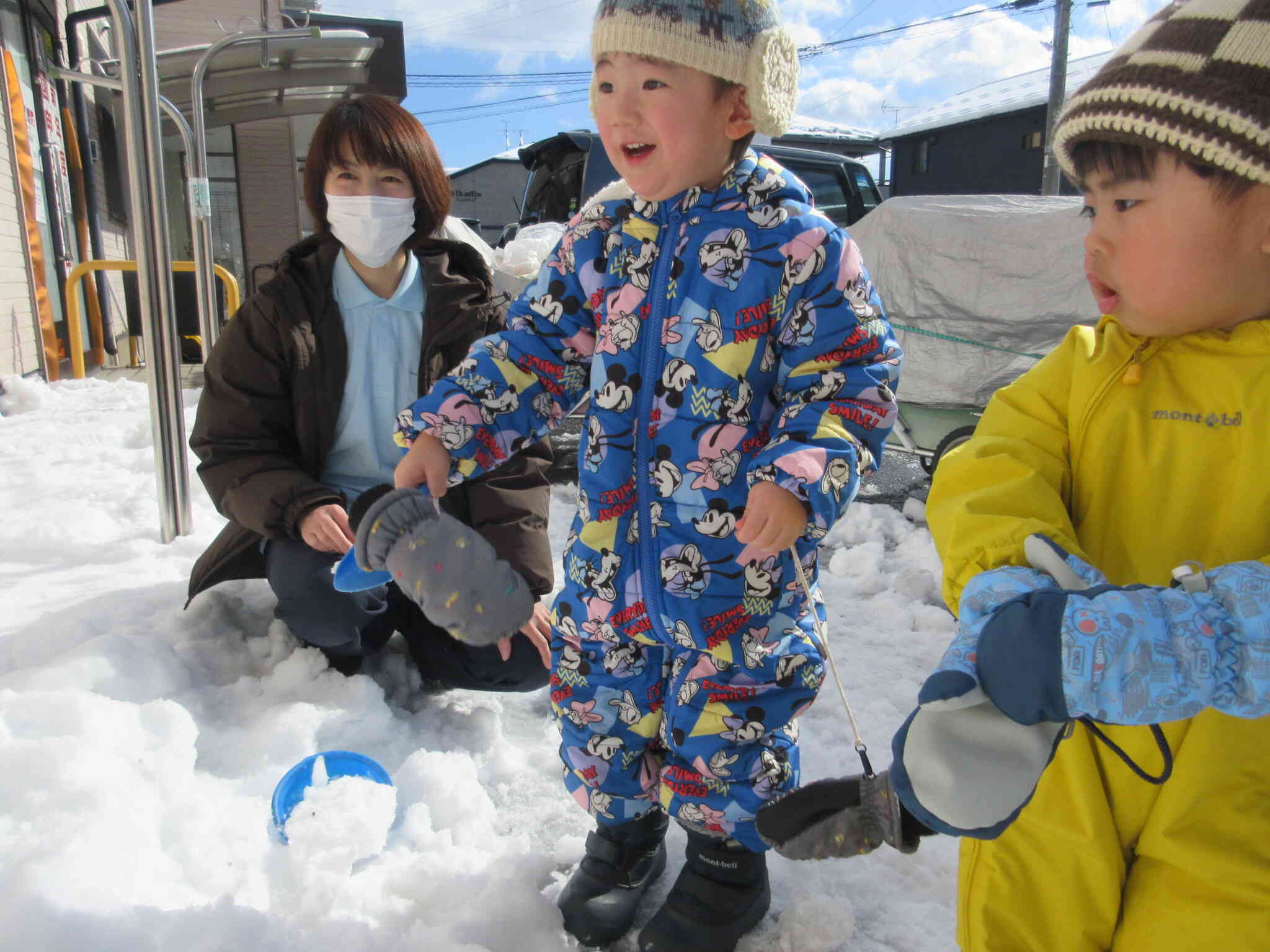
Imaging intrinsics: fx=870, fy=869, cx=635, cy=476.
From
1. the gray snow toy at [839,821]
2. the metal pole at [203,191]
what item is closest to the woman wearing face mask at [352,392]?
the gray snow toy at [839,821]

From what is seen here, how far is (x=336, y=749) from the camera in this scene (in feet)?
6.12

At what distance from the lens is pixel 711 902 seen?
1.44m

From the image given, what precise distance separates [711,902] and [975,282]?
3.79 m

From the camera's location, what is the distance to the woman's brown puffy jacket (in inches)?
81.4

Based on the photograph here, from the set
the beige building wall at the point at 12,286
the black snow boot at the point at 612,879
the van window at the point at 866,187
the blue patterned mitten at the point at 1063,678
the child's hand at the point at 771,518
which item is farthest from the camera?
the van window at the point at 866,187

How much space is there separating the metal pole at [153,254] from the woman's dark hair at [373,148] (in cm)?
103

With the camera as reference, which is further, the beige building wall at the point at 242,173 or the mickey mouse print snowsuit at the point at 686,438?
the beige building wall at the point at 242,173

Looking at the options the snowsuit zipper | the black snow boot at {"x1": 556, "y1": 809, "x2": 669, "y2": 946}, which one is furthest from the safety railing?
the black snow boot at {"x1": 556, "y1": 809, "x2": 669, "y2": 946}

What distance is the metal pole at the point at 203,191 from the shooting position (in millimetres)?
4324

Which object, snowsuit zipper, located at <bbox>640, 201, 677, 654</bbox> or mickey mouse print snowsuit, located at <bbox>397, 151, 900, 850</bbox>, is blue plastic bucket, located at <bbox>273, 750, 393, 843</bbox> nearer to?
mickey mouse print snowsuit, located at <bbox>397, 151, 900, 850</bbox>

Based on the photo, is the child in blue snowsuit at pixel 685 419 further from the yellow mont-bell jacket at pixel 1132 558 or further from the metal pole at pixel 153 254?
the metal pole at pixel 153 254

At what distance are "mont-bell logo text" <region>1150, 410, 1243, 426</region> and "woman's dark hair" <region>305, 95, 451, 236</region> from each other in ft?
5.93

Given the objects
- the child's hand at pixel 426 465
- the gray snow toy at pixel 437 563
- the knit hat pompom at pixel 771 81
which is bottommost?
the gray snow toy at pixel 437 563

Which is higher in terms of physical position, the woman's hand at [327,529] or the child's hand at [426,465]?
the child's hand at [426,465]
